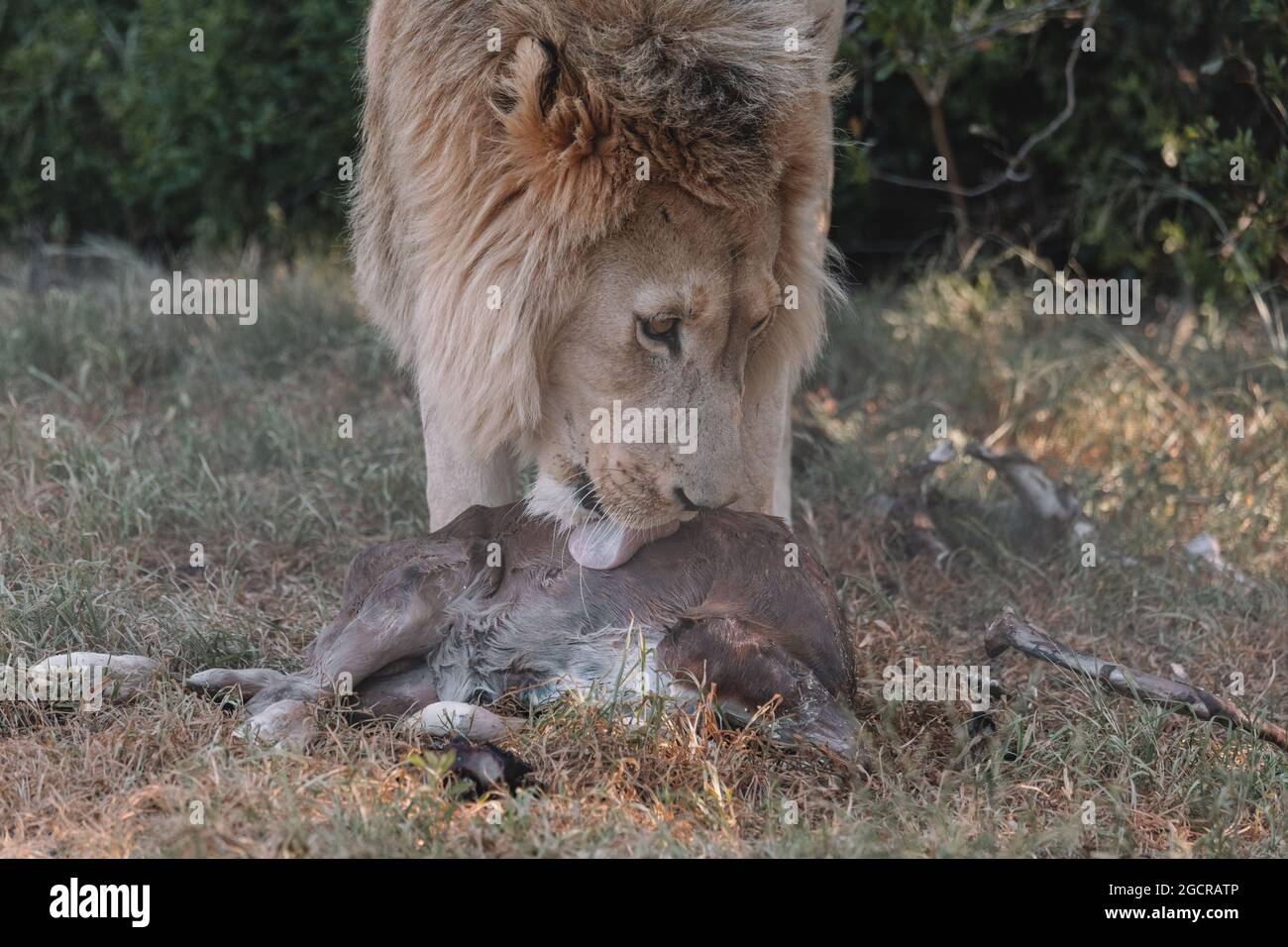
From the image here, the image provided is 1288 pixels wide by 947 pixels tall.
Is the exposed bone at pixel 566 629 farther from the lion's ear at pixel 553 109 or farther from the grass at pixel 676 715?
the lion's ear at pixel 553 109

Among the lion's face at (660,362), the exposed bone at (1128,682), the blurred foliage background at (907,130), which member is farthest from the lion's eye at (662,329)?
the blurred foliage background at (907,130)

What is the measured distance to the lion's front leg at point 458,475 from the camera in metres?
3.87

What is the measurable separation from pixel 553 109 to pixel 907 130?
539 centimetres

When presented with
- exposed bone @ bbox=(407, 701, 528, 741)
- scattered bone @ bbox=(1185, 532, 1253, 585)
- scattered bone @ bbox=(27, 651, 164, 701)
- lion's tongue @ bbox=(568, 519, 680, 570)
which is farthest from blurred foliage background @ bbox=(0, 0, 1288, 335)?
scattered bone @ bbox=(27, 651, 164, 701)

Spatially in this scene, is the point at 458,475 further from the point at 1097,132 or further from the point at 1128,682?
the point at 1097,132

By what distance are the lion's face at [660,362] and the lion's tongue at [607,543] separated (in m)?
0.04

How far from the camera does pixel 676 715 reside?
320cm

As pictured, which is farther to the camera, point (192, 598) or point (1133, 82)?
point (1133, 82)

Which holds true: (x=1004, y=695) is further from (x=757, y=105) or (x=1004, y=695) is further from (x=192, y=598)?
(x=192, y=598)

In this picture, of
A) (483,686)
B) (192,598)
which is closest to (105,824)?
(483,686)

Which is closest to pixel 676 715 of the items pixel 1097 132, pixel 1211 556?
pixel 1211 556

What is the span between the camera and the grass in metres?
2.88

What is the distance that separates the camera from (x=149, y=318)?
6.34 meters

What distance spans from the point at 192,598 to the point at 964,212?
Result: 504 cm
